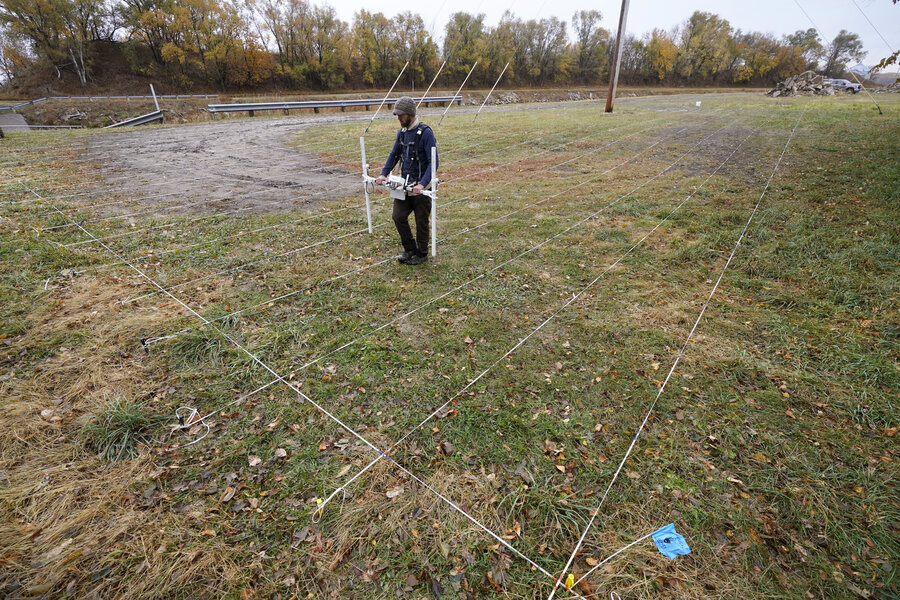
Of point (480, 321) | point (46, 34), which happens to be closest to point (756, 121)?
point (480, 321)

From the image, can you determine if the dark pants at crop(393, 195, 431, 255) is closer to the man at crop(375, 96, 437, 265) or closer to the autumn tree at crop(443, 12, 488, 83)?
the man at crop(375, 96, 437, 265)

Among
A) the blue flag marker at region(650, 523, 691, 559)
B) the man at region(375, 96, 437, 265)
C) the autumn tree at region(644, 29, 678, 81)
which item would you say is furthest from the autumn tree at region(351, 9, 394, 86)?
the blue flag marker at region(650, 523, 691, 559)

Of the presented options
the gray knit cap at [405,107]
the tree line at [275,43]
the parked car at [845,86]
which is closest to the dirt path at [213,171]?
the gray knit cap at [405,107]

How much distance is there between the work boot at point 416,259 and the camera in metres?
5.63

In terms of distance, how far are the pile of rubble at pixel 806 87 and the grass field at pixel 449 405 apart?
3857cm

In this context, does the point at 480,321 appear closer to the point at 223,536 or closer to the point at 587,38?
the point at 223,536

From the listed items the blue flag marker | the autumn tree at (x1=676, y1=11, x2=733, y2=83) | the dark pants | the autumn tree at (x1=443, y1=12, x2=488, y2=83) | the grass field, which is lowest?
the blue flag marker

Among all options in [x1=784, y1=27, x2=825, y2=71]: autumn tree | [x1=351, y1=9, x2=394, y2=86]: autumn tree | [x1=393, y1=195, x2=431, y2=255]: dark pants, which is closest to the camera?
[x1=393, y1=195, x2=431, y2=255]: dark pants

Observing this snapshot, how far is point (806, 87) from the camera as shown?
112 ft

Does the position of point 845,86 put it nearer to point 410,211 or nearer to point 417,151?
point 417,151

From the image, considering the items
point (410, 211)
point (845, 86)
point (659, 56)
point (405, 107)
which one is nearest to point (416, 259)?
point (410, 211)

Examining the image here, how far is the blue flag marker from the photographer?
94.2 inches

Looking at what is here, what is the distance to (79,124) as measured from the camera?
23.4 meters

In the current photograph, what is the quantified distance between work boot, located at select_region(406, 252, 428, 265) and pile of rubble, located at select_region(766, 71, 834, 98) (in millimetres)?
43578
